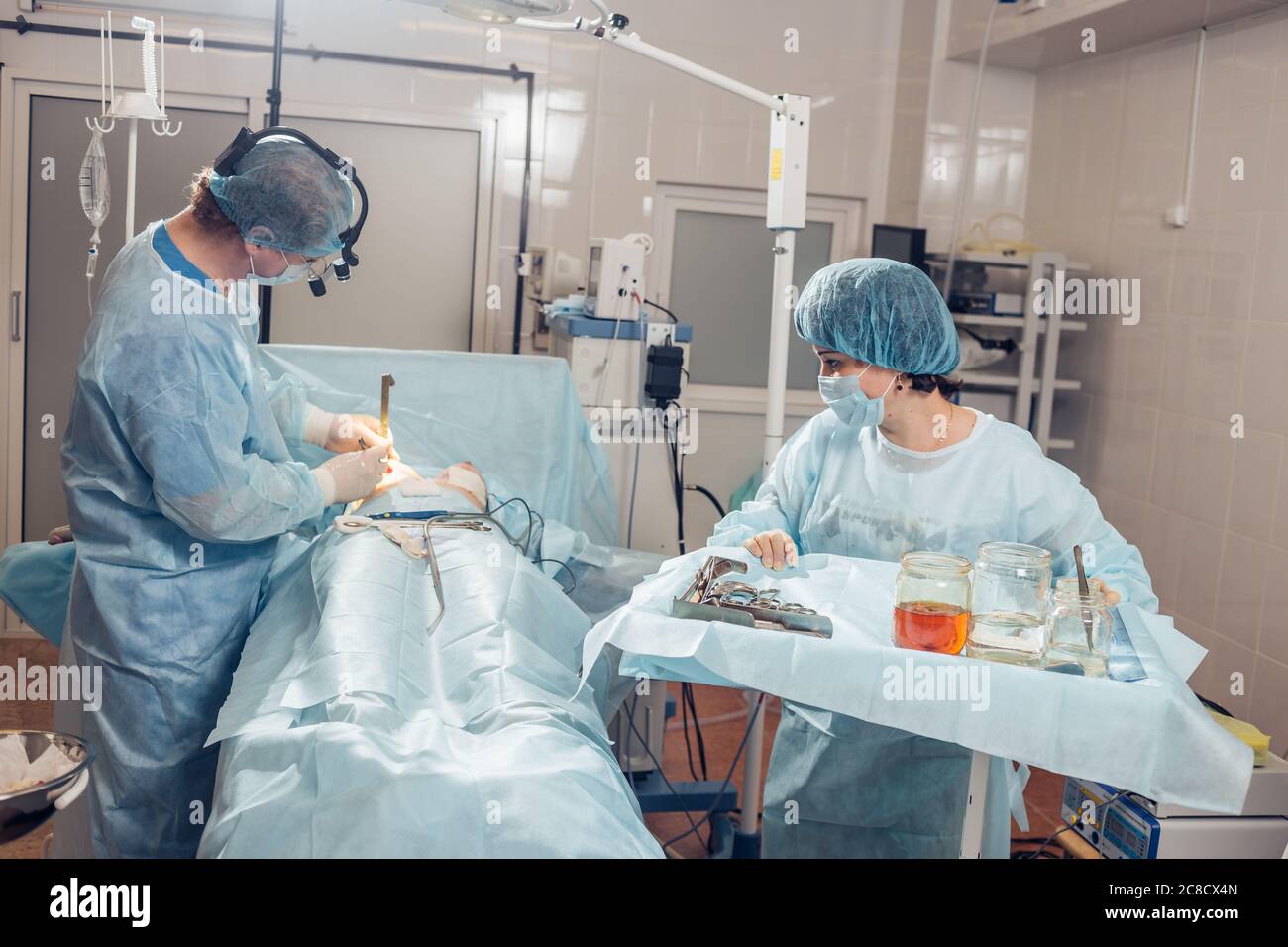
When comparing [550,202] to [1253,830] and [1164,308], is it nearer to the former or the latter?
[1164,308]

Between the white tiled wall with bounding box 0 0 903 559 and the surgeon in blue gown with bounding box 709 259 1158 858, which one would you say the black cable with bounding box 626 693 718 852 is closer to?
the surgeon in blue gown with bounding box 709 259 1158 858

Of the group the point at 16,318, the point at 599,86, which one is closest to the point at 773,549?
the point at 599,86

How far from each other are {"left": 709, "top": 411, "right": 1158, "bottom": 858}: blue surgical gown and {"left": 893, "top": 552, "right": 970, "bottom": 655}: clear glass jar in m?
0.42

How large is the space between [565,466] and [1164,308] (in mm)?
1962

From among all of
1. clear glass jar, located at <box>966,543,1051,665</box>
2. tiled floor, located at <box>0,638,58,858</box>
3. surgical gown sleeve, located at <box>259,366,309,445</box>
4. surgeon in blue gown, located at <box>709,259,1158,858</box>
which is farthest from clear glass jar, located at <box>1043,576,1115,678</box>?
tiled floor, located at <box>0,638,58,858</box>

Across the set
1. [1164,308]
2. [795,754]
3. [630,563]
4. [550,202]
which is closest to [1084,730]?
[795,754]

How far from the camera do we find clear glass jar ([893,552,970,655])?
58.4 inches

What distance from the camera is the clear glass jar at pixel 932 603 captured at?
1.48 m

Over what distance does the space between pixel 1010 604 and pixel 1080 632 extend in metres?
0.12

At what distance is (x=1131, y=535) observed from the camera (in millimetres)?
3732

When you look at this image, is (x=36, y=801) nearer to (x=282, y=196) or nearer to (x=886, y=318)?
(x=282, y=196)

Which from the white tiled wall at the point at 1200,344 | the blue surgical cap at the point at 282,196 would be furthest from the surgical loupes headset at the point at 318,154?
the white tiled wall at the point at 1200,344

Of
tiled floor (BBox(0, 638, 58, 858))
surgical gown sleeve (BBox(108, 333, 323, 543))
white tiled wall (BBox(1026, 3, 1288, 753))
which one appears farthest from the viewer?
white tiled wall (BBox(1026, 3, 1288, 753))

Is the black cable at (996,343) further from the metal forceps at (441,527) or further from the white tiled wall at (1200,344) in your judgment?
the metal forceps at (441,527)
